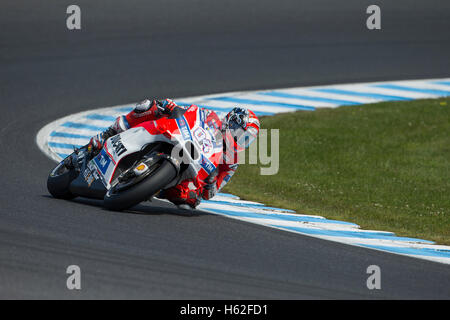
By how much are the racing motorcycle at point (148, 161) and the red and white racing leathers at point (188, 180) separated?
83 millimetres

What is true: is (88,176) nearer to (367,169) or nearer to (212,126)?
(212,126)

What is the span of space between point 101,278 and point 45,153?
5453 mm

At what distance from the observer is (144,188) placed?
7766 mm

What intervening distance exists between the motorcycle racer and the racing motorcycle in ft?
0.26

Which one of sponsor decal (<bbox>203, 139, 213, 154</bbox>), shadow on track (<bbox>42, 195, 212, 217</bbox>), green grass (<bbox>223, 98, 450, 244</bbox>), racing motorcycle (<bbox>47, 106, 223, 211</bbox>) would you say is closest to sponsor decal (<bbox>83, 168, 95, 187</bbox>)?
racing motorcycle (<bbox>47, 106, 223, 211</bbox>)

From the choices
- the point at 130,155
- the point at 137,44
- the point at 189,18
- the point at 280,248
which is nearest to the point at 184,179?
the point at 130,155

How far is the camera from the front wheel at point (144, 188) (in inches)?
306

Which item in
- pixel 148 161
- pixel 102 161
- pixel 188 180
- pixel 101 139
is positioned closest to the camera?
pixel 148 161

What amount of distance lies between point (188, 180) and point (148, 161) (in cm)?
56

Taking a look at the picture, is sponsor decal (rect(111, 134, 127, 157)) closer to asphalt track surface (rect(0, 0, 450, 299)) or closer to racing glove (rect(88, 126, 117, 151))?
racing glove (rect(88, 126, 117, 151))

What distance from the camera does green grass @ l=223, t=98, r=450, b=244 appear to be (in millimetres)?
9758

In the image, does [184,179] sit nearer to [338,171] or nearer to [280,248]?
[280,248]

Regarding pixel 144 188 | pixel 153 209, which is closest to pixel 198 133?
pixel 144 188
